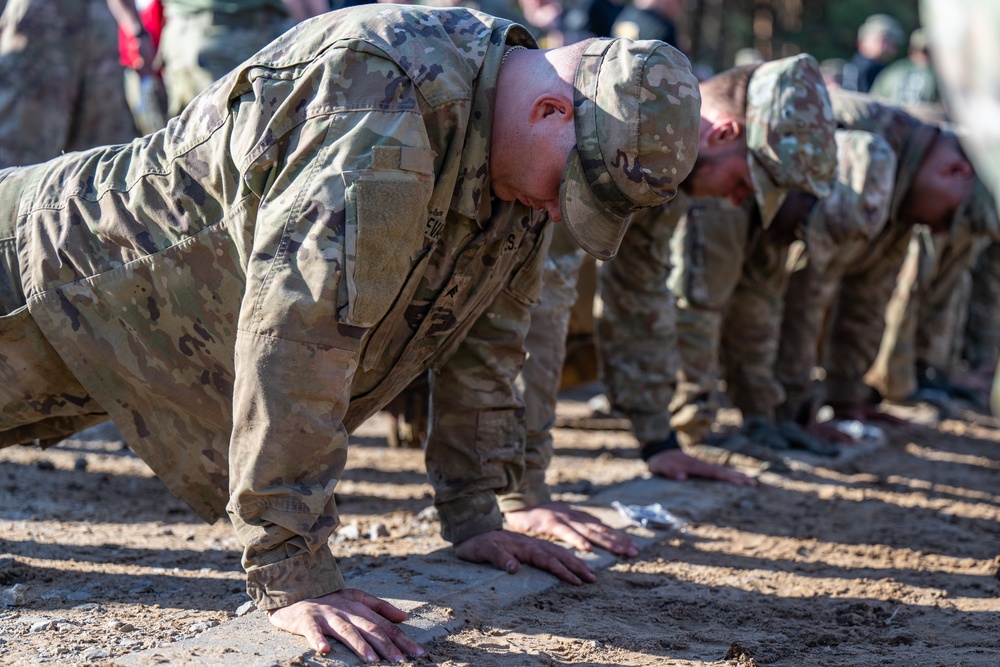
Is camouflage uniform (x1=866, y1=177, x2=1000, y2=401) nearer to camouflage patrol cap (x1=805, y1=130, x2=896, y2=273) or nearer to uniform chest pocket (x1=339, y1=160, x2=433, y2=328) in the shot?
camouflage patrol cap (x1=805, y1=130, x2=896, y2=273)

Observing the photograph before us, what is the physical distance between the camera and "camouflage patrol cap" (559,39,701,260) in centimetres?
243

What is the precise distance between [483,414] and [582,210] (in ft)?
2.96

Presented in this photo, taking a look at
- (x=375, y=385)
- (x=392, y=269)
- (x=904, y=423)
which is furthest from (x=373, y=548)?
(x=904, y=423)

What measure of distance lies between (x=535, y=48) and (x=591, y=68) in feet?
0.84

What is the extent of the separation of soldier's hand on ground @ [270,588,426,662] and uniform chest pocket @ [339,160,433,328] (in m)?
0.66

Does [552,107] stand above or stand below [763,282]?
above

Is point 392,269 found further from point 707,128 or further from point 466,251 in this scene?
point 707,128

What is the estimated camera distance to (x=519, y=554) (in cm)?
328

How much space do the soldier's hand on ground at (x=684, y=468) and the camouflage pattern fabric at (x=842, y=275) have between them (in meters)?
1.12

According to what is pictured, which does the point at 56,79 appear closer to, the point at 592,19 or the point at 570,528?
the point at 570,528

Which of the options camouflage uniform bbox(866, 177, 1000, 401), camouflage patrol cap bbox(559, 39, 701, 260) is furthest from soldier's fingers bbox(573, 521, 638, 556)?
camouflage uniform bbox(866, 177, 1000, 401)

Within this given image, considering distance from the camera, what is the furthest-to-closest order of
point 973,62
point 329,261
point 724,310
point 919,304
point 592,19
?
point 592,19 < point 919,304 < point 724,310 < point 329,261 < point 973,62

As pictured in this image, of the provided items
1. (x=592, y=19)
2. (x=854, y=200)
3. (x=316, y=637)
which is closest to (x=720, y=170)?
(x=854, y=200)

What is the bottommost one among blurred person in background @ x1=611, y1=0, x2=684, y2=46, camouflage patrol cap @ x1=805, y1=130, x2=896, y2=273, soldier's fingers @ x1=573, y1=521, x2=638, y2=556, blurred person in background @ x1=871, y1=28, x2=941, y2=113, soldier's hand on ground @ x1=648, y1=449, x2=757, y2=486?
soldier's hand on ground @ x1=648, y1=449, x2=757, y2=486
